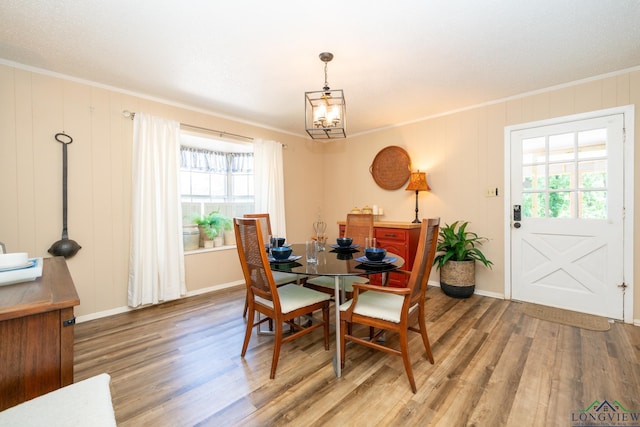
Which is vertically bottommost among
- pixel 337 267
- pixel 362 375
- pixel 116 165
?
pixel 362 375

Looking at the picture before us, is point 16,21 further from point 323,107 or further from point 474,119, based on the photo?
point 474,119

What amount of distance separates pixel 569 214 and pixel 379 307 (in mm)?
2588

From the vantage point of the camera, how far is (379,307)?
1.88 meters

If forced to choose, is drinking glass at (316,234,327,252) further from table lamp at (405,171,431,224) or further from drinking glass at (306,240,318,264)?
table lamp at (405,171,431,224)

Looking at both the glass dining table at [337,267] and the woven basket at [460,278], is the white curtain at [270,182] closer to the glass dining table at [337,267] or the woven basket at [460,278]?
the glass dining table at [337,267]

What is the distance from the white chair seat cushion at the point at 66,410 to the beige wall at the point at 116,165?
2.40 m

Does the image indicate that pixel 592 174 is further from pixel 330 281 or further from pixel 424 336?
pixel 330 281

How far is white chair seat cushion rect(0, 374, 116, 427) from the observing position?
31.1 inches

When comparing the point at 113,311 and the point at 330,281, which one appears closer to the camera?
the point at 330,281

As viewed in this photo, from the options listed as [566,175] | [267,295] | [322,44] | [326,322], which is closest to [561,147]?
[566,175]

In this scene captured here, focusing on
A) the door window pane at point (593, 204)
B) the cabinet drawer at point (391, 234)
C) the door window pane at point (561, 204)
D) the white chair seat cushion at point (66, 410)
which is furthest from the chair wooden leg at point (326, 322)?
the door window pane at point (593, 204)

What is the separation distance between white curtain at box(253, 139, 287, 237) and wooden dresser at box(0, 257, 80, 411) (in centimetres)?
315

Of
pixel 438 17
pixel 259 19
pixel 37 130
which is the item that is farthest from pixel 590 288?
pixel 37 130

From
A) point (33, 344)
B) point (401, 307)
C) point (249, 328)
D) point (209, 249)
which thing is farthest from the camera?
point (209, 249)
